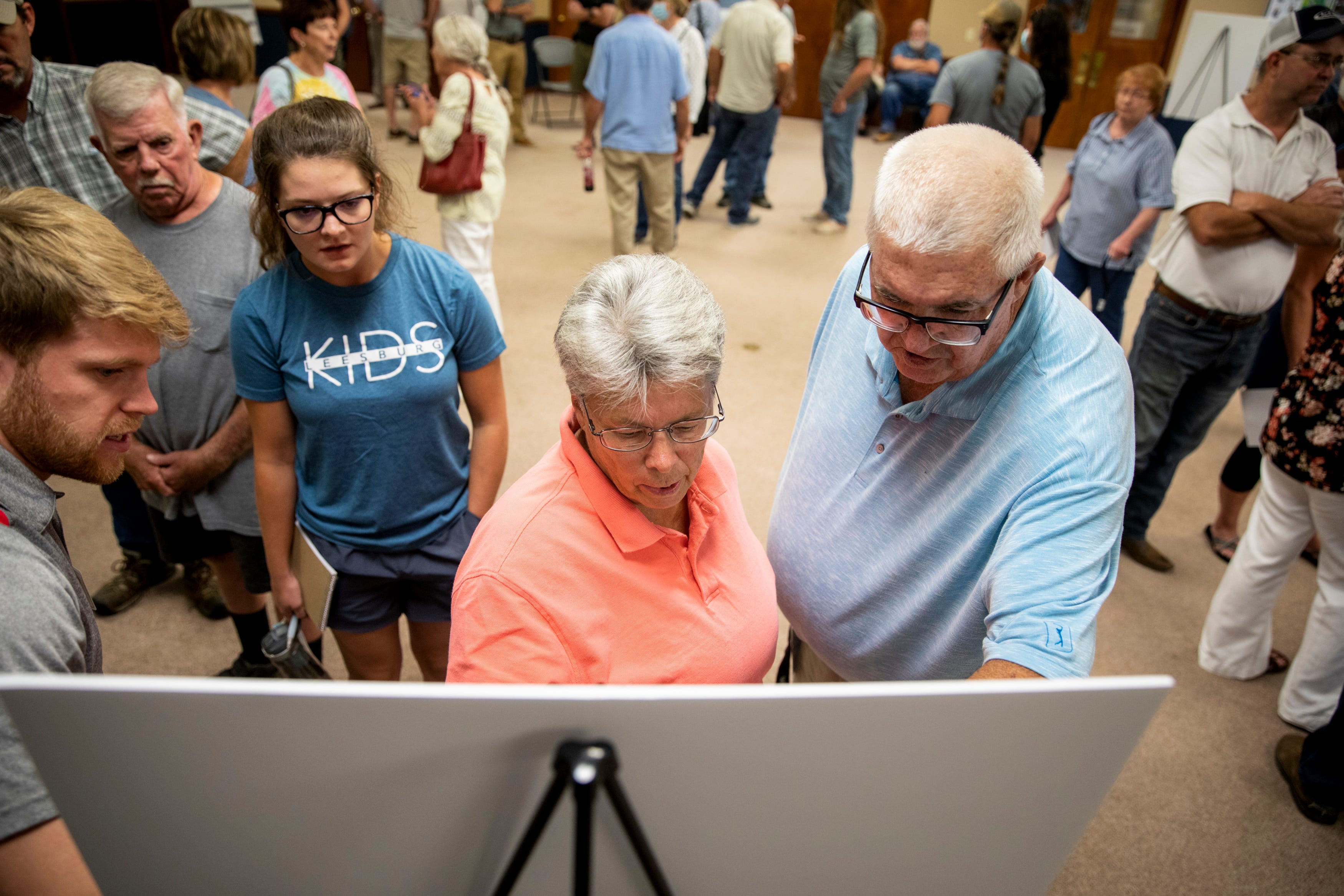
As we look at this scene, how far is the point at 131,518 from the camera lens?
263 centimetres

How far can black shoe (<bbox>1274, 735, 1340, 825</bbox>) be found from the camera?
7.44ft

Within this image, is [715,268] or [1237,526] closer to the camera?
[1237,526]

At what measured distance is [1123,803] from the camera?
231cm

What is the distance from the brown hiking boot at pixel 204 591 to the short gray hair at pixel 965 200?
2535mm

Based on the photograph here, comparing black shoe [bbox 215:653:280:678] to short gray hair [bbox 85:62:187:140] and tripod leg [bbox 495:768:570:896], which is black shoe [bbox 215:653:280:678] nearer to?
short gray hair [bbox 85:62:187:140]

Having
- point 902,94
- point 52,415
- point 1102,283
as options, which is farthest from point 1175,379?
point 902,94

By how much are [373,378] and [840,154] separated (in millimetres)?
5562

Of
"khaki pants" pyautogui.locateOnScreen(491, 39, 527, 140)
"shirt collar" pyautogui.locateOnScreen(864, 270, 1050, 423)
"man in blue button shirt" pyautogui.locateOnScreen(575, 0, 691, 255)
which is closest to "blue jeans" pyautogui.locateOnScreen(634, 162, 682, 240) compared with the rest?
"man in blue button shirt" pyautogui.locateOnScreen(575, 0, 691, 255)

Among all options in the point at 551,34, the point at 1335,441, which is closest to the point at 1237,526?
the point at 1335,441

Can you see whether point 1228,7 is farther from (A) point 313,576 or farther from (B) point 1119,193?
(A) point 313,576

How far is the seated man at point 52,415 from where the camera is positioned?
87cm

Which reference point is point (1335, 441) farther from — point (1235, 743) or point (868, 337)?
point (868, 337)

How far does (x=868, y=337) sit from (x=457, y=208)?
8.95 ft

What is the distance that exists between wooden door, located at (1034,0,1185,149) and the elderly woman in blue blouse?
670 centimetres
